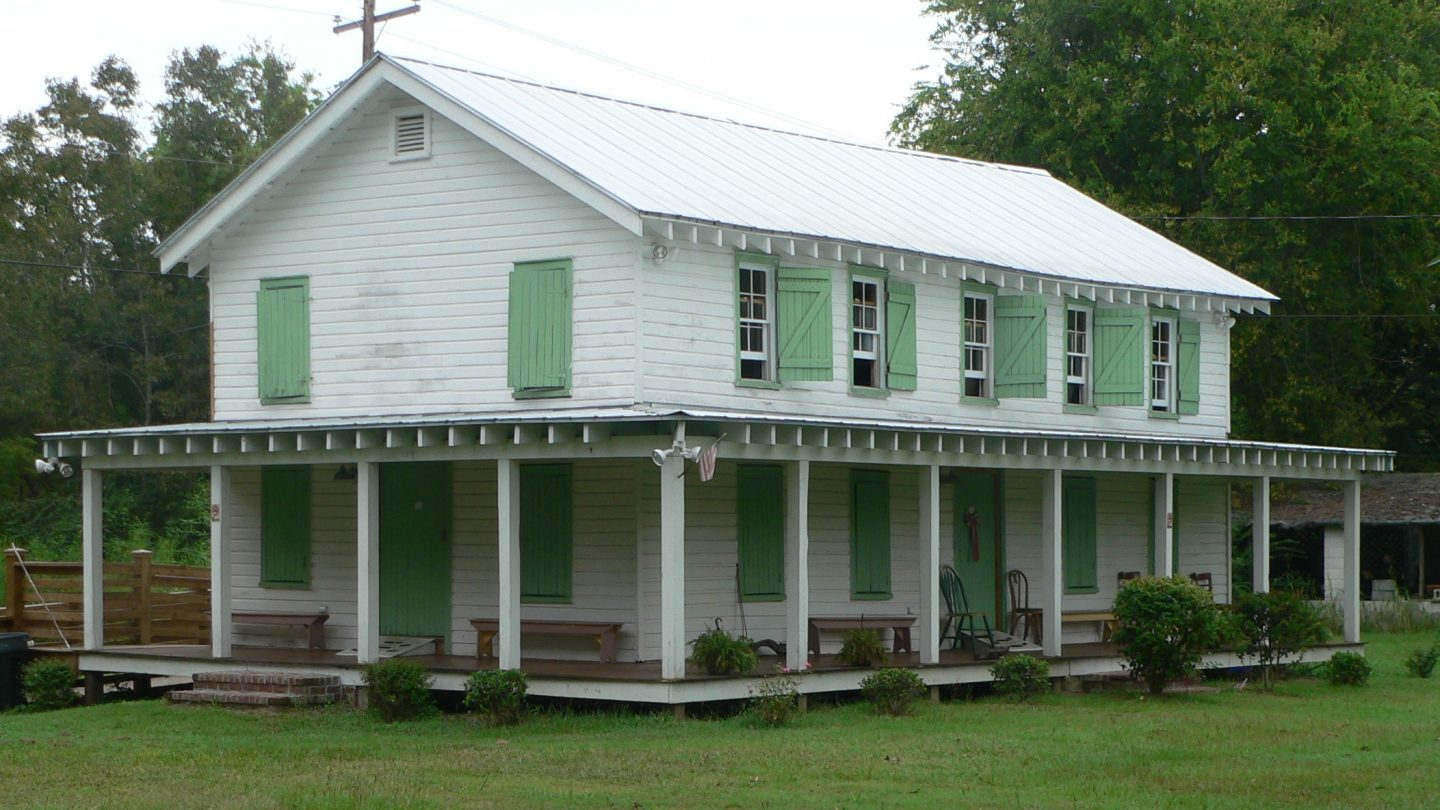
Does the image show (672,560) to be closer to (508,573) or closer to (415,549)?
(508,573)

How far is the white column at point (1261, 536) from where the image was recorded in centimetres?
2653

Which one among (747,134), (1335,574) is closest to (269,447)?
(747,134)

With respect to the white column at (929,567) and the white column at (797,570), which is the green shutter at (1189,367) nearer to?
the white column at (929,567)

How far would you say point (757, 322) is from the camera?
22.0 m

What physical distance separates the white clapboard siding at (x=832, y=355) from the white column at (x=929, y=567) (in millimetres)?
1560

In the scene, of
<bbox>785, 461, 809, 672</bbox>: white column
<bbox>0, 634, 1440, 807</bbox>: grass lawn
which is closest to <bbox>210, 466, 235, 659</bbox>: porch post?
<bbox>0, 634, 1440, 807</bbox>: grass lawn

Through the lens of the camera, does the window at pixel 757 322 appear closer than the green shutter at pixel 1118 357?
Yes

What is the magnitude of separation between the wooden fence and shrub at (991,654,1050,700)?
11.0m

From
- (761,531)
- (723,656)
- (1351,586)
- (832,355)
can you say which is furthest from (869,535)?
(1351,586)

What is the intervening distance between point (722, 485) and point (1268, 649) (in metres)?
7.74

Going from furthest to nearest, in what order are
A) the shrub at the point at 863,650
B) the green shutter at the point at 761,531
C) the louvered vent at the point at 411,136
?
the louvered vent at the point at 411,136, the green shutter at the point at 761,531, the shrub at the point at 863,650

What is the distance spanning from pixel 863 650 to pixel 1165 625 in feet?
11.9

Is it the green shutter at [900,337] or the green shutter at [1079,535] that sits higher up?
the green shutter at [900,337]

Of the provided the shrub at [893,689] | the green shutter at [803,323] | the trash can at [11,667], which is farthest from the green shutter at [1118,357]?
the trash can at [11,667]
